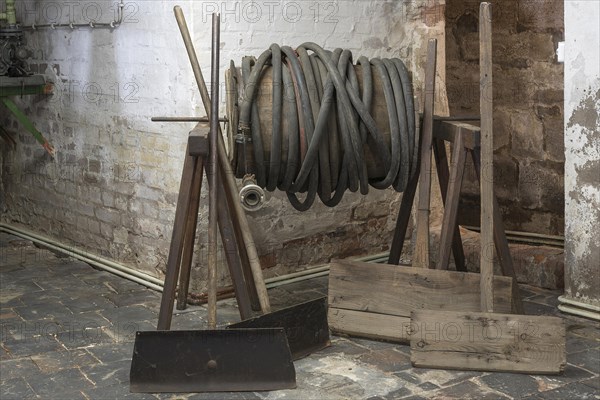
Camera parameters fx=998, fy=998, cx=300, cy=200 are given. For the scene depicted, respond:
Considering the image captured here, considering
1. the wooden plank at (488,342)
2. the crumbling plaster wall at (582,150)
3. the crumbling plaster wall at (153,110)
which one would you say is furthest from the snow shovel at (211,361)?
the crumbling plaster wall at (582,150)

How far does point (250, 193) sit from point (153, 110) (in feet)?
4.38

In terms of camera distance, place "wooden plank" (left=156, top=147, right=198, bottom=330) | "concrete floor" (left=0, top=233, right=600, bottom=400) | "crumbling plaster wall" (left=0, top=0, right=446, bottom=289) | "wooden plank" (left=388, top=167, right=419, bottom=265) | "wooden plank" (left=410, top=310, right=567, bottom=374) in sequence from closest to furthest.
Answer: "concrete floor" (left=0, top=233, right=600, bottom=400) → "wooden plank" (left=410, top=310, right=567, bottom=374) → "wooden plank" (left=156, top=147, right=198, bottom=330) → "wooden plank" (left=388, top=167, right=419, bottom=265) → "crumbling plaster wall" (left=0, top=0, right=446, bottom=289)

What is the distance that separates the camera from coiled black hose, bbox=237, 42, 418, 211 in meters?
5.23

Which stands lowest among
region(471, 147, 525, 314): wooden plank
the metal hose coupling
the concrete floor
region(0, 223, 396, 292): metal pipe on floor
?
the concrete floor

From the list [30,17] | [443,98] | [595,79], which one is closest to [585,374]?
[595,79]

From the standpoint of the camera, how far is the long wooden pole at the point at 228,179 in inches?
205

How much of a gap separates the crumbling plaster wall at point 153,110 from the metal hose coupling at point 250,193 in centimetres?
81

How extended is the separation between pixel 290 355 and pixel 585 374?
141cm

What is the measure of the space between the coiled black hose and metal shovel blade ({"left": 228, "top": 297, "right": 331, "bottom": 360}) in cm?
67

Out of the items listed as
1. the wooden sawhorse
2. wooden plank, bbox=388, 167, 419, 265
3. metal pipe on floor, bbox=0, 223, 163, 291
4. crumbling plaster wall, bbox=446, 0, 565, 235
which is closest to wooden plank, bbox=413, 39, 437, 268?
the wooden sawhorse

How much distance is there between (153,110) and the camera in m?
6.30

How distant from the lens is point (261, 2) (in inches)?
242

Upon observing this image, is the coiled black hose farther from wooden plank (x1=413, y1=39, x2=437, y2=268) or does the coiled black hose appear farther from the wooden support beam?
the wooden support beam

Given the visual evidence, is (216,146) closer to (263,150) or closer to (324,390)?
(263,150)
